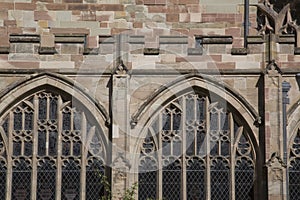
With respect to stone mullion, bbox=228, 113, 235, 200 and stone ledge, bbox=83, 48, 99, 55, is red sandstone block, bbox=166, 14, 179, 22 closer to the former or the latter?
stone ledge, bbox=83, 48, 99, 55

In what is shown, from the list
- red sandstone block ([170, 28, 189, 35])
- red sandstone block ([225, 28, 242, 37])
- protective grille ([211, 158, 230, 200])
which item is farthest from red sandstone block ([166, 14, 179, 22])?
protective grille ([211, 158, 230, 200])

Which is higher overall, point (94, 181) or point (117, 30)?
point (117, 30)

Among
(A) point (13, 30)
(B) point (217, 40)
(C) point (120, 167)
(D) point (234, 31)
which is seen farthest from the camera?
(D) point (234, 31)

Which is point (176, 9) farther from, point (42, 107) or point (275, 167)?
point (275, 167)

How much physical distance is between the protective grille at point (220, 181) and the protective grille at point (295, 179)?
1.25m

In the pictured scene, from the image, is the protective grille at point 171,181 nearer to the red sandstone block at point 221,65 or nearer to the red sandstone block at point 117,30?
the red sandstone block at point 221,65

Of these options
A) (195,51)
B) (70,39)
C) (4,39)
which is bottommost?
(195,51)

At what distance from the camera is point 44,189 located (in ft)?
61.0

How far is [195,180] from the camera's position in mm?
18719

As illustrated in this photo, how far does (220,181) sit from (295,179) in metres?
1.49

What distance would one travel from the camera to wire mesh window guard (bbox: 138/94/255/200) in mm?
18641

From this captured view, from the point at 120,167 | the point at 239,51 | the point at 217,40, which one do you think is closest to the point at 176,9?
the point at 217,40

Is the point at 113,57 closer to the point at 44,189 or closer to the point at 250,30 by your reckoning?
the point at 44,189

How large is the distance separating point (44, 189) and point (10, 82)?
222 centimetres
